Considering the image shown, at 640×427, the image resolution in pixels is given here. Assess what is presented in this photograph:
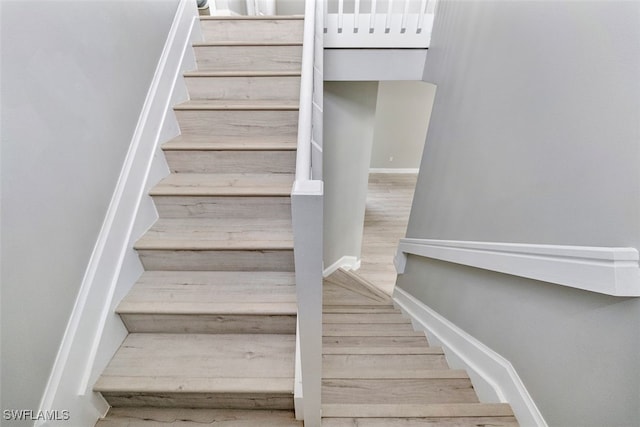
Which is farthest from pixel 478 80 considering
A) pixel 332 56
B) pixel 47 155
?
pixel 47 155

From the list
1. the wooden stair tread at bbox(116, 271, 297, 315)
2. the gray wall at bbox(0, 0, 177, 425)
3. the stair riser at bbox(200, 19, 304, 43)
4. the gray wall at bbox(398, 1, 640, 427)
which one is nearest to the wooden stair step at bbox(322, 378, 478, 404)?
the gray wall at bbox(398, 1, 640, 427)

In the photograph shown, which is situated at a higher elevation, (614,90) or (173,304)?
(614,90)

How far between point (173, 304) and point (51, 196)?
561mm

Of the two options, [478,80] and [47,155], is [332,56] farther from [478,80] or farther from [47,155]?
[47,155]

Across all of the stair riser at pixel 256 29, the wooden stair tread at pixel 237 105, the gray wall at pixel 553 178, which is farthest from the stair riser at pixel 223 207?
the stair riser at pixel 256 29

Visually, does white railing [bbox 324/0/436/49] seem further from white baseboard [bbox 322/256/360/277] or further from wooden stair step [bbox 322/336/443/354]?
white baseboard [bbox 322/256/360/277]

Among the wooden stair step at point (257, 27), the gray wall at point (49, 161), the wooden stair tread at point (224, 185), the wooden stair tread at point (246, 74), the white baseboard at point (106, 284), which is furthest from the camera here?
the wooden stair step at point (257, 27)

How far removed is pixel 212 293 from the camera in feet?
4.06

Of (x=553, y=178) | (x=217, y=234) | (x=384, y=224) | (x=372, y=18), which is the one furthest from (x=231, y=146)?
(x=384, y=224)

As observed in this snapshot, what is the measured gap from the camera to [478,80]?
4.66ft

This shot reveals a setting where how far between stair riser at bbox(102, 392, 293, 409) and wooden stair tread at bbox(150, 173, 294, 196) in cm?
82

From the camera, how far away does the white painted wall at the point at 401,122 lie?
235 inches

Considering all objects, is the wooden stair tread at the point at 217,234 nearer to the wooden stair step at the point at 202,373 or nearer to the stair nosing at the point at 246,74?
the wooden stair step at the point at 202,373

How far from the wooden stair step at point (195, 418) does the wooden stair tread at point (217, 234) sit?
24.2 inches
